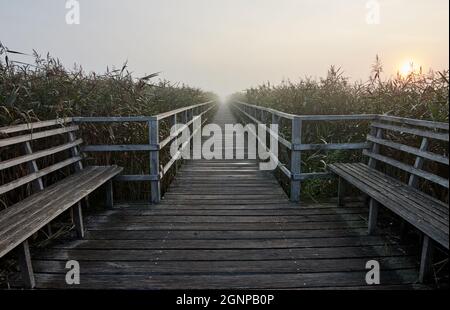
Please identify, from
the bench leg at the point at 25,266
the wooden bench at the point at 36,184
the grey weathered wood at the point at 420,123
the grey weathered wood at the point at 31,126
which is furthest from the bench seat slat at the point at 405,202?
the grey weathered wood at the point at 31,126

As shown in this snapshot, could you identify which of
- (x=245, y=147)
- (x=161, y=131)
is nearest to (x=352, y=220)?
(x=161, y=131)

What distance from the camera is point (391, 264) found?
279 centimetres

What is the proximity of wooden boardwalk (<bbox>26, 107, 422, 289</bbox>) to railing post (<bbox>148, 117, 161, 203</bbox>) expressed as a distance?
18 cm

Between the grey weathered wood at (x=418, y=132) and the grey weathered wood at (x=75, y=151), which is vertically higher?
the grey weathered wood at (x=418, y=132)

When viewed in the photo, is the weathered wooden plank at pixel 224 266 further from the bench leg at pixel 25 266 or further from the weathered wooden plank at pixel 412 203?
the weathered wooden plank at pixel 412 203

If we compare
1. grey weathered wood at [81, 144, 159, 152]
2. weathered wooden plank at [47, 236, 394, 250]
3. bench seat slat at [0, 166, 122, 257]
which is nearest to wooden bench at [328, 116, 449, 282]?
weathered wooden plank at [47, 236, 394, 250]

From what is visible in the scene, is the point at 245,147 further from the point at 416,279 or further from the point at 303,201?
the point at 416,279

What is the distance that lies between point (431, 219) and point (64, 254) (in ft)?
9.48

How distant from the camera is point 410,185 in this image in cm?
331

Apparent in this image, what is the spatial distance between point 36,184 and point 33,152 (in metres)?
0.43

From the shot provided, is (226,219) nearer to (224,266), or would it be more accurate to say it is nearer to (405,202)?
(224,266)

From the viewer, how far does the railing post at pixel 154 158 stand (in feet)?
14.1

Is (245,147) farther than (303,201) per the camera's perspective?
Yes
